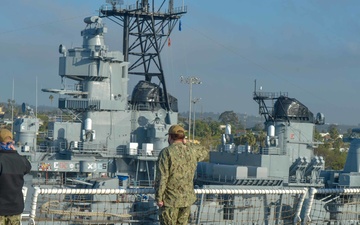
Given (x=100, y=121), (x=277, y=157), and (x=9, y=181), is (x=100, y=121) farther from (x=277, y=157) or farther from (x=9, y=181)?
(x=9, y=181)

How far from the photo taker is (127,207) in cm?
2188

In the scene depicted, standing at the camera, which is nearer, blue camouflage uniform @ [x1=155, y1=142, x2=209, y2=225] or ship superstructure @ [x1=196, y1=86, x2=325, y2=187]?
blue camouflage uniform @ [x1=155, y1=142, x2=209, y2=225]

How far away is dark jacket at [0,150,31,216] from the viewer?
9.83m

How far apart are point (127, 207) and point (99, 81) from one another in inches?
727

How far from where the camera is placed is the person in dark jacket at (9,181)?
32.2 feet

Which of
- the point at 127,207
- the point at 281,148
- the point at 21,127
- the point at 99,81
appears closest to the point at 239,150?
the point at 281,148

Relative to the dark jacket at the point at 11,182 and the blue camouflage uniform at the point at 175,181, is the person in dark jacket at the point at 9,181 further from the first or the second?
the blue camouflage uniform at the point at 175,181

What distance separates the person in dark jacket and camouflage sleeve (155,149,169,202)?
183cm

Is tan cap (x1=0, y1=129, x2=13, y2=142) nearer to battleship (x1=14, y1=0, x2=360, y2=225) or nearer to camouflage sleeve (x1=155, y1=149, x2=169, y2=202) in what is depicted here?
camouflage sleeve (x1=155, y1=149, x2=169, y2=202)

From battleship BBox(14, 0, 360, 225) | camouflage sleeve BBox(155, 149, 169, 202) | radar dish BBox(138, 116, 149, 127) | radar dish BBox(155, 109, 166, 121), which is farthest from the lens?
radar dish BBox(155, 109, 166, 121)

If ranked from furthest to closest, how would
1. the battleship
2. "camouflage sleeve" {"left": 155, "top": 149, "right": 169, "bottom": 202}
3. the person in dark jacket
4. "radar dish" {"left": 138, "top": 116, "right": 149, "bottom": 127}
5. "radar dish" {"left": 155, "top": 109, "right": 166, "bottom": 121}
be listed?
"radar dish" {"left": 155, "top": 109, "right": 166, "bottom": 121} → "radar dish" {"left": 138, "top": 116, "right": 149, "bottom": 127} → the battleship → "camouflage sleeve" {"left": 155, "top": 149, "right": 169, "bottom": 202} → the person in dark jacket

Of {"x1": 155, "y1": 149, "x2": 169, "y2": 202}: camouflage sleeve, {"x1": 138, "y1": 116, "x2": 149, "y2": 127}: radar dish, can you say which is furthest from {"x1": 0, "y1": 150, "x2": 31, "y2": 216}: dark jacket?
{"x1": 138, "y1": 116, "x2": 149, "y2": 127}: radar dish

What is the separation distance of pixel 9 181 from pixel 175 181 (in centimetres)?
226

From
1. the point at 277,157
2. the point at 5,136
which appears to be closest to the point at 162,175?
the point at 5,136
